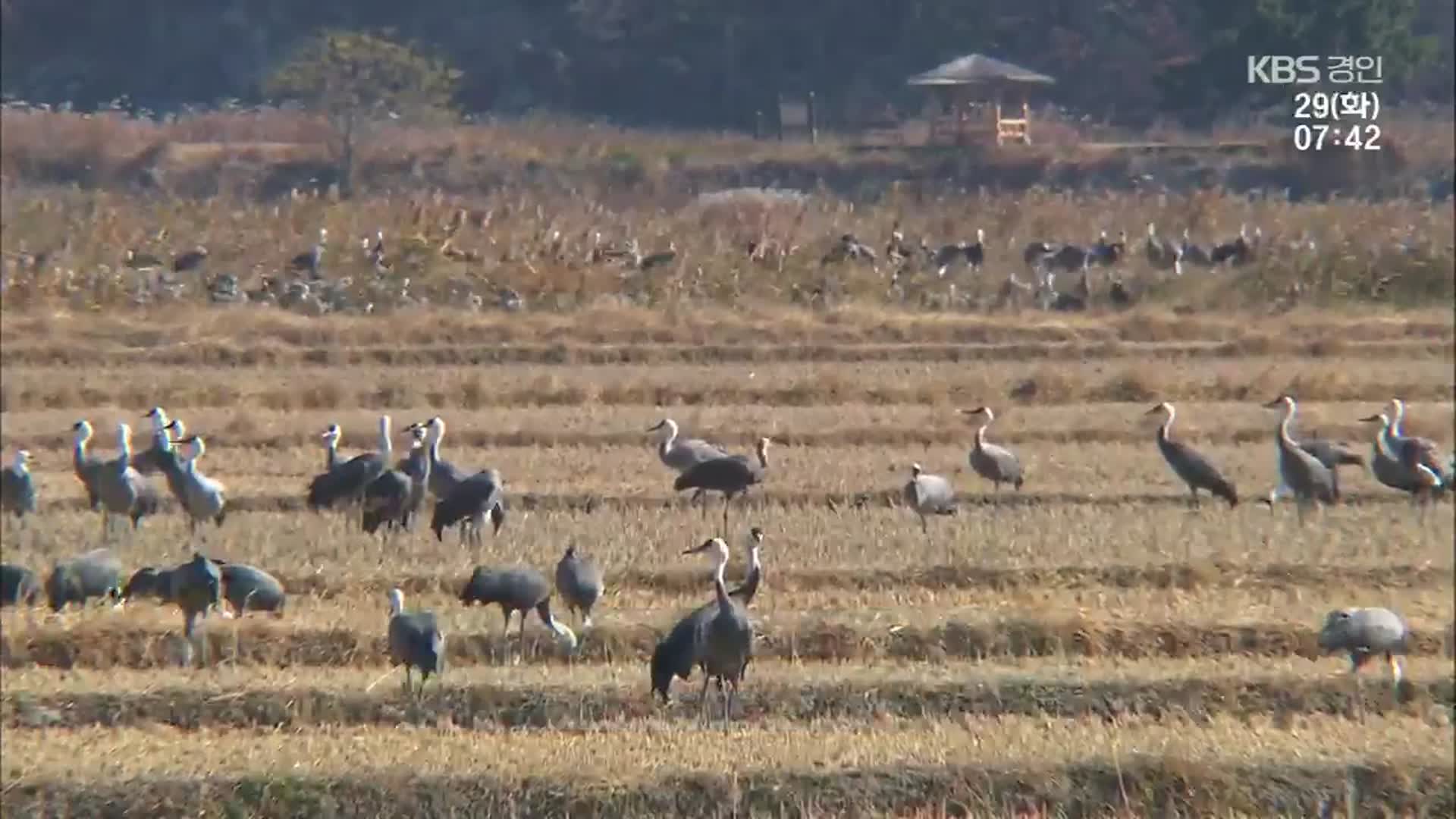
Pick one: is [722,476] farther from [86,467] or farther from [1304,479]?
[86,467]

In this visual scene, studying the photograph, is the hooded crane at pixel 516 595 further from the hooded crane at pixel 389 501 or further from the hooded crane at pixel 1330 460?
the hooded crane at pixel 1330 460

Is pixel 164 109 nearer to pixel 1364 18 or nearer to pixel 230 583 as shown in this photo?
pixel 1364 18

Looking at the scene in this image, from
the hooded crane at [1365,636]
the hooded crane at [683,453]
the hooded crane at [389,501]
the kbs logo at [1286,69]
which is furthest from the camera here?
the kbs logo at [1286,69]

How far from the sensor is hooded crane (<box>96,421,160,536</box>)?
1319 centimetres

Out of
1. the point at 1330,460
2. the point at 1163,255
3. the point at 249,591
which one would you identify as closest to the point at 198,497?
the point at 249,591

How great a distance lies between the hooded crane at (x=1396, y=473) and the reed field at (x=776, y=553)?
0.56 ft

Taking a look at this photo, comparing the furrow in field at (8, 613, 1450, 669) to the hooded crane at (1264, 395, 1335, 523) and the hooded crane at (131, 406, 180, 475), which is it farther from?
the hooded crane at (131, 406, 180, 475)

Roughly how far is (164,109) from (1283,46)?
84.2 ft

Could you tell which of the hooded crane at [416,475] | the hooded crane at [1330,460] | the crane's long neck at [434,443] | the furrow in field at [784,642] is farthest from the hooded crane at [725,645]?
the hooded crane at [1330,460]

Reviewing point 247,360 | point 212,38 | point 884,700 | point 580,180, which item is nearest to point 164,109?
point 212,38

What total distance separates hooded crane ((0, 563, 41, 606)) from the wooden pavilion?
934 inches

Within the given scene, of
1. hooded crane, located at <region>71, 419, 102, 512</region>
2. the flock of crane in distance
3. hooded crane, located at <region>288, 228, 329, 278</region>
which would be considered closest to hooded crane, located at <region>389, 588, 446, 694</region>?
the flock of crane in distance

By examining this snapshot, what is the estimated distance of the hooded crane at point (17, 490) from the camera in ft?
43.7

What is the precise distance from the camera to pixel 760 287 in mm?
25625
